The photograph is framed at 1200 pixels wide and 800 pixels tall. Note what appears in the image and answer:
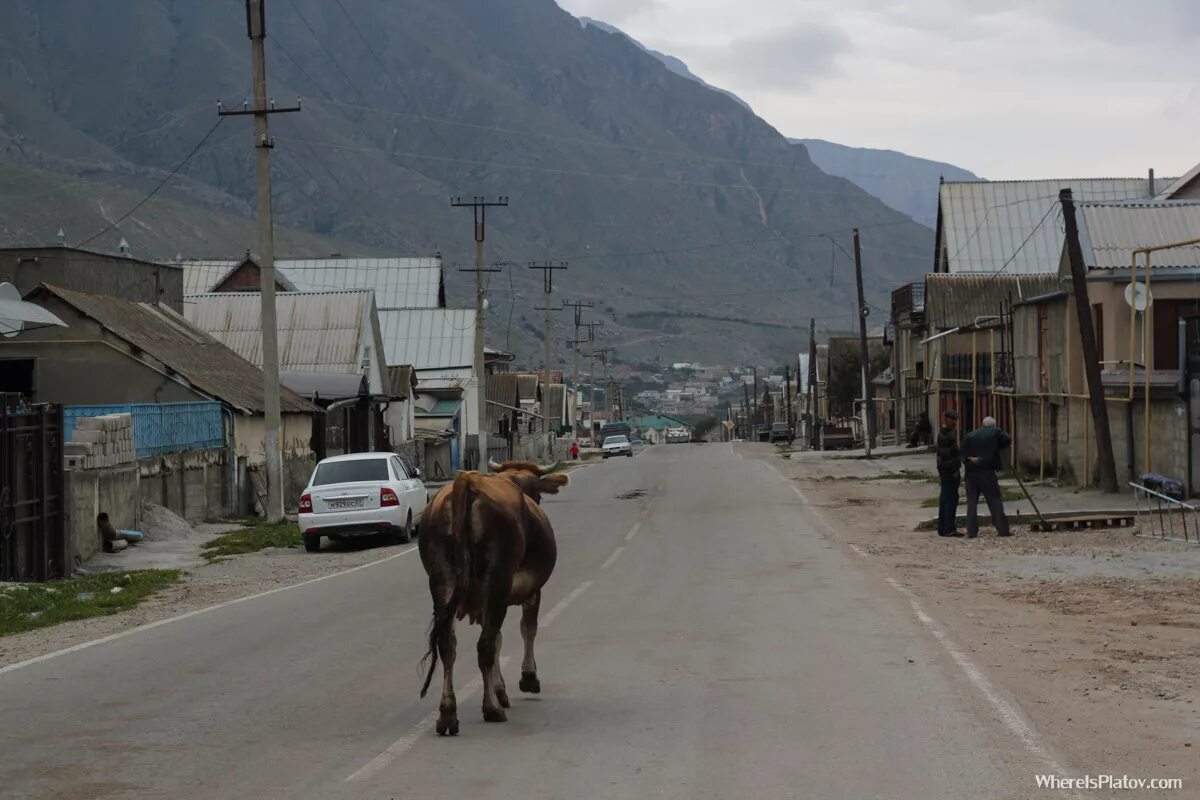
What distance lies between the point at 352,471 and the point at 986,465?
1082 cm

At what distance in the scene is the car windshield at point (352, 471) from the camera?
26100mm

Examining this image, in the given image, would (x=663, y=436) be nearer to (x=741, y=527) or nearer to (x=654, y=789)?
(x=741, y=527)

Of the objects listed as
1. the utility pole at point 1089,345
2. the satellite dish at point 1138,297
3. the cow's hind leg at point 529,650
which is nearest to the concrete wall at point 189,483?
the cow's hind leg at point 529,650

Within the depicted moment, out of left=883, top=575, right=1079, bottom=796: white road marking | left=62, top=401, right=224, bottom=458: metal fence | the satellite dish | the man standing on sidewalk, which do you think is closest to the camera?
left=883, top=575, right=1079, bottom=796: white road marking

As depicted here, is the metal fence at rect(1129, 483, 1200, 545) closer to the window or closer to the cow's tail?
the window

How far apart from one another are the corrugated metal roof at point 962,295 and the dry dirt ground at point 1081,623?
31.2 m

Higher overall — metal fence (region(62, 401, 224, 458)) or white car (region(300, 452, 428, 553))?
metal fence (region(62, 401, 224, 458))

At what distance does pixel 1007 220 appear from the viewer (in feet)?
214

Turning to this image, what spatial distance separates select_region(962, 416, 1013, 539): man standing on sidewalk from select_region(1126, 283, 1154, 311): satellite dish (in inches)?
262

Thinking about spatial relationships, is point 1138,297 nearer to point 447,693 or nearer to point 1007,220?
point 447,693

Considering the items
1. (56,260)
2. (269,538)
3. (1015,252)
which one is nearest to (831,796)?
(269,538)

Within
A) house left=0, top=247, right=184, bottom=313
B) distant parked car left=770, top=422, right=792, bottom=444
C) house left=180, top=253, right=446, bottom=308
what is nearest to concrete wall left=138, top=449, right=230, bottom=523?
house left=0, top=247, right=184, bottom=313

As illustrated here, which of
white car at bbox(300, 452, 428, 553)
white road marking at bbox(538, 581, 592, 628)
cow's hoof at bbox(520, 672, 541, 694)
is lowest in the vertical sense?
white road marking at bbox(538, 581, 592, 628)

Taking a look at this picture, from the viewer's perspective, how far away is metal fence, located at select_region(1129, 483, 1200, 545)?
2141 cm
